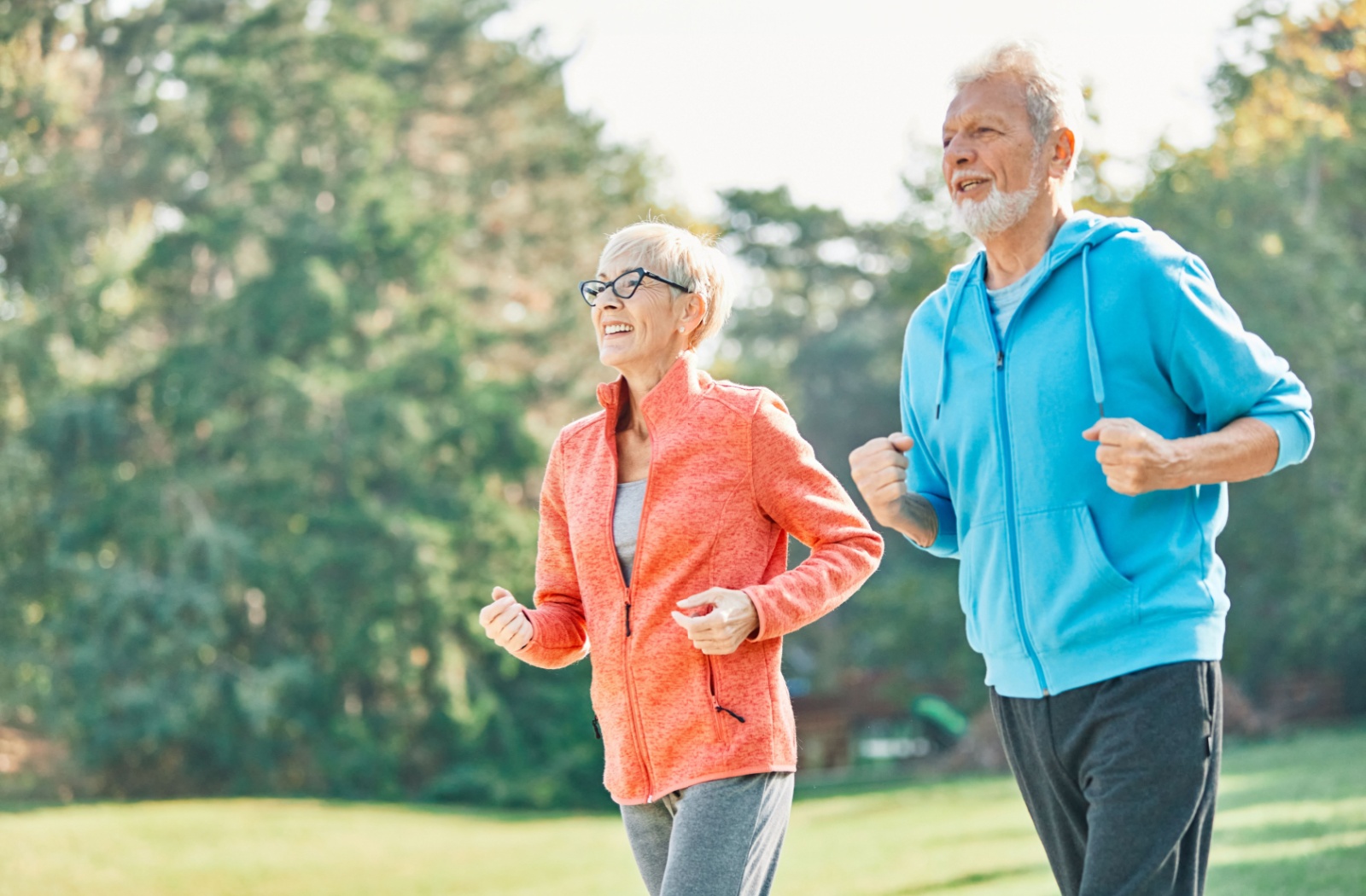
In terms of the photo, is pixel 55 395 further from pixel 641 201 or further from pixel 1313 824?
pixel 1313 824

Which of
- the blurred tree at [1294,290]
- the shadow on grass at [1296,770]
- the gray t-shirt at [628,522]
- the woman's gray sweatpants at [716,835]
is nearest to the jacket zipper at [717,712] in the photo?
the woman's gray sweatpants at [716,835]

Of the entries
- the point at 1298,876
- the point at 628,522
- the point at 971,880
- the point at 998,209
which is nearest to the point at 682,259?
the point at 628,522

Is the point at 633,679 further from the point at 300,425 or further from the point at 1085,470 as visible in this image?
the point at 300,425

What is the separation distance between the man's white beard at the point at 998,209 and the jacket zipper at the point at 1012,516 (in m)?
0.20

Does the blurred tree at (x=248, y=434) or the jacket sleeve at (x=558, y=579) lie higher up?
the jacket sleeve at (x=558, y=579)

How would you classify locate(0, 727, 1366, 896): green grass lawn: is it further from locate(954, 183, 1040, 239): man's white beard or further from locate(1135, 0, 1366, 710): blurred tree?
locate(954, 183, 1040, 239): man's white beard

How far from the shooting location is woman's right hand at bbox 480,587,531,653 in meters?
3.40

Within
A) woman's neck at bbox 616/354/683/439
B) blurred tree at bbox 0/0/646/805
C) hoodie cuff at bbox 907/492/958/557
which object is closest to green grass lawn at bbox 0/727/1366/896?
blurred tree at bbox 0/0/646/805

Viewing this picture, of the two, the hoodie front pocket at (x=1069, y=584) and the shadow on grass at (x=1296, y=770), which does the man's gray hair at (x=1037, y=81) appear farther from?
the shadow on grass at (x=1296, y=770)

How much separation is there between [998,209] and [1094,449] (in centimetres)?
55

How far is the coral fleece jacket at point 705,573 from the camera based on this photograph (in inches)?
126

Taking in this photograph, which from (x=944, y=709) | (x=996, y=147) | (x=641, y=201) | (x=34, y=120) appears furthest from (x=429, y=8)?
(x=996, y=147)

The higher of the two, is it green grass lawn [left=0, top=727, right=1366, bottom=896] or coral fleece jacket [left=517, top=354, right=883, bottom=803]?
coral fleece jacket [left=517, top=354, right=883, bottom=803]

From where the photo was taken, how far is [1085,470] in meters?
2.97
